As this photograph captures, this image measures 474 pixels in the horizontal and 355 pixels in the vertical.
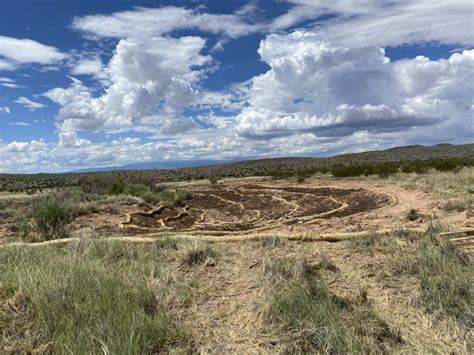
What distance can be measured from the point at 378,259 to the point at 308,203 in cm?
1780

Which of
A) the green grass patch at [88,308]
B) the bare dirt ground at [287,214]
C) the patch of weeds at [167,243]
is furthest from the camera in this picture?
the bare dirt ground at [287,214]

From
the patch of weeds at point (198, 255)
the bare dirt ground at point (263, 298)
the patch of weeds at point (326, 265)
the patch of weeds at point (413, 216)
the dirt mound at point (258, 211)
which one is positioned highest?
the patch of weeds at point (198, 255)

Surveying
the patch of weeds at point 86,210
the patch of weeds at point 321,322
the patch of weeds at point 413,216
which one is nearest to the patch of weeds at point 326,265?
the patch of weeds at point 321,322

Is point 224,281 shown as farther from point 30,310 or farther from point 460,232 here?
point 460,232

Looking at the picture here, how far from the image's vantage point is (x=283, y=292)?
5449 millimetres

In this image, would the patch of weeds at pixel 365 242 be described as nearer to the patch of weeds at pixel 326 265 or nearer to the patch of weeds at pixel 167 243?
the patch of weeds at pixel 326 265

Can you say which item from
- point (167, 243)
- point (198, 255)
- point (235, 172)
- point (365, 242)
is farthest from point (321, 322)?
point (235, 172)

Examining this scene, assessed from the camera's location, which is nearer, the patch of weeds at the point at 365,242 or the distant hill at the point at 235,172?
the patch of weeds at the point at 365,242

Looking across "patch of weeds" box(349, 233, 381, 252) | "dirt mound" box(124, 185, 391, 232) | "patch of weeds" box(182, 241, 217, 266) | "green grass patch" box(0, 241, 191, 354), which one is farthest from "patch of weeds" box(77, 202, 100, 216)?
"patch of weeds" box(349, 233, 381, 252)

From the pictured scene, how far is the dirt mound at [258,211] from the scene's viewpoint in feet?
56.8

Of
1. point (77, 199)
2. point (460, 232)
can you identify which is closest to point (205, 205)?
point (77, 199)

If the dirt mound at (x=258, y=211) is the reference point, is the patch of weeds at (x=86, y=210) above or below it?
above

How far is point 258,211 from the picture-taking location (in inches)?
925

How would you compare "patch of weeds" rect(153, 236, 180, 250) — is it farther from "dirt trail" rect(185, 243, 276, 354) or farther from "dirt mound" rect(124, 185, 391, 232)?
"dirt mound" rect(124, 185, 391, 232)
